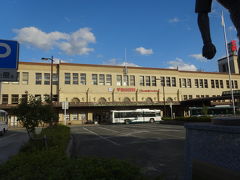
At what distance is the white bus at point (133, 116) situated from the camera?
121 ft

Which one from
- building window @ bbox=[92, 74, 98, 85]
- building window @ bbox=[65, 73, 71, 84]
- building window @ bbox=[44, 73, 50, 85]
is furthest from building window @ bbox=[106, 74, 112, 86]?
building window @ bbox=[44, 73, 50, 85]

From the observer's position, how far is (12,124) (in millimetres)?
38875

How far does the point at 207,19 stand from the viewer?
3.71 meters

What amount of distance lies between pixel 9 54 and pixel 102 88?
42.1 meters

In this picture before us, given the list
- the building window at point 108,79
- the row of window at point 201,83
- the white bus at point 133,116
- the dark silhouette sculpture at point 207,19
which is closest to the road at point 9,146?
the dark silhouette sculpture at point 207,19

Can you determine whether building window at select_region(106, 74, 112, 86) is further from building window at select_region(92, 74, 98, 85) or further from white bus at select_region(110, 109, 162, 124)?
white bus at select_region(110, 109, 162, 124)

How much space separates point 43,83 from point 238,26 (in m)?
44.4

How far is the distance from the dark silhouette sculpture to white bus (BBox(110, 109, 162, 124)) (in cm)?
3368

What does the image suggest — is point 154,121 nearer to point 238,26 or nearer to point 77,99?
point 77,99

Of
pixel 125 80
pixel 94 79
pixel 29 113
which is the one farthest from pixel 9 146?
pixel 125 80

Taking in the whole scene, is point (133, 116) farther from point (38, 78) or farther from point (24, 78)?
point (24, 78)

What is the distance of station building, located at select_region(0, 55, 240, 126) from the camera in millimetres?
42031

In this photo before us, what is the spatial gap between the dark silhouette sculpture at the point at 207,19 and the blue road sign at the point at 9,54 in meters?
4.25

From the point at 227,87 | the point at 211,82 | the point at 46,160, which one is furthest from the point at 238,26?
the point at 227,87
